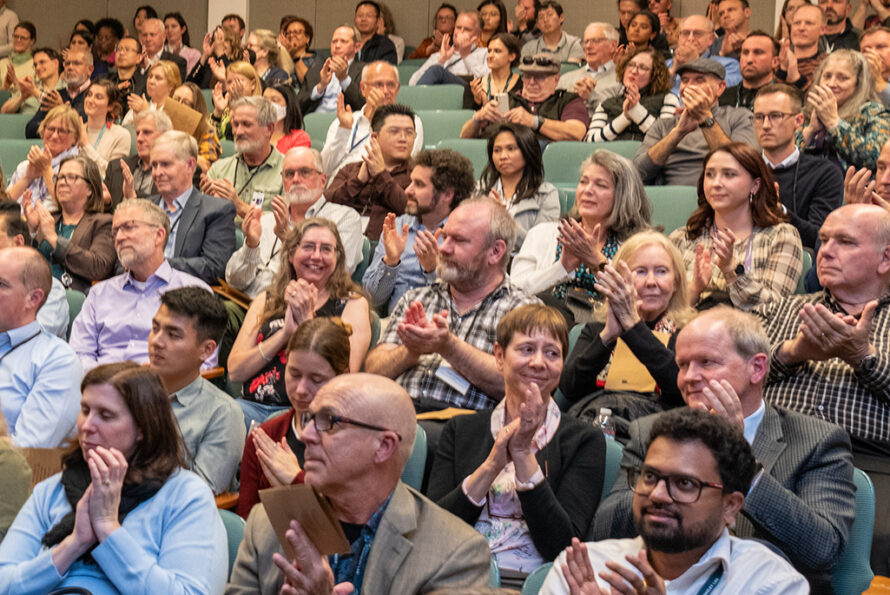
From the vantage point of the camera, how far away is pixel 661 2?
7.89 m

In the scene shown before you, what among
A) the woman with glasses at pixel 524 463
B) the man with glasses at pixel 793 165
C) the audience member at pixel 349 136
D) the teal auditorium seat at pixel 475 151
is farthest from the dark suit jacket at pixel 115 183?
the woman with glasses at pixel 524 463

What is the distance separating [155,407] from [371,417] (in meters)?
0.49

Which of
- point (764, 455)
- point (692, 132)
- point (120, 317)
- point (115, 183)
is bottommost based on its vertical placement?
point (120, 317)

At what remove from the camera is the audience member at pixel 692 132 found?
14.8ft

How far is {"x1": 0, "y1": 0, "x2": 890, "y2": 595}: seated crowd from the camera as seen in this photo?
210 centimetres

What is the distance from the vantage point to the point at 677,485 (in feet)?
6.57

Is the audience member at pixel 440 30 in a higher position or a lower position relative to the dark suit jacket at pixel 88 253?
higher

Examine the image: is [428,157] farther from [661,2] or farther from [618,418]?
[661,2]

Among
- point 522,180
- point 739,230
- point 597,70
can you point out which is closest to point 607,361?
point 739,230

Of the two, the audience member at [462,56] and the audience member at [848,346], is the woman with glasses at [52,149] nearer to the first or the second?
the audience member at [462,56]

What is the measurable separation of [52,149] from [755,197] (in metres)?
3.58

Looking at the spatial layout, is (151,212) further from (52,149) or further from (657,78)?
(657,78)

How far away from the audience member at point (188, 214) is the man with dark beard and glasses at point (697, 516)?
2.67 meters

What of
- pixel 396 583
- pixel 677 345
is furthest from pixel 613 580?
pixel 677 345
